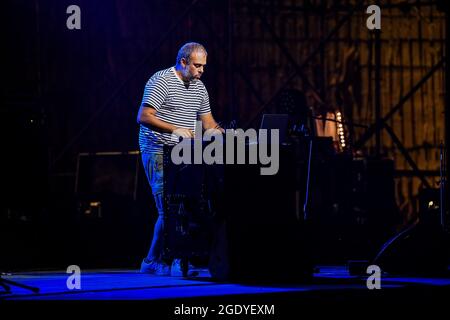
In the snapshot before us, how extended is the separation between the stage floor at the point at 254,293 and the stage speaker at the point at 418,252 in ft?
0.96

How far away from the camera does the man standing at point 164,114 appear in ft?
25.4

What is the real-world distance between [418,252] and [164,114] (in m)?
2.30

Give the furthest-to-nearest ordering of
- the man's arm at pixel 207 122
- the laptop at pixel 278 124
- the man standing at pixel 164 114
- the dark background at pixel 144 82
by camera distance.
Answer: the dark background at pixel 144 82
the man's arm at pixel 207 122
the man standing at pixel 164 114
the laptop at pixel 278 124

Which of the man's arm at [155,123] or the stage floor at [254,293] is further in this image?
the man's arm at [155,123]

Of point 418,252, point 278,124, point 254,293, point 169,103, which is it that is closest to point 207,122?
point 169,103

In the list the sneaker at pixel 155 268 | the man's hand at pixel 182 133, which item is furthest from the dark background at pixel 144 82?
the man's hand at pixel 182 133

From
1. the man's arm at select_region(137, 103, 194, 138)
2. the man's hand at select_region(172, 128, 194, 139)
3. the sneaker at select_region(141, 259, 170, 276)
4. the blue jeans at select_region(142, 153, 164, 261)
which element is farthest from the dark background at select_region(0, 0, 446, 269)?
the man's hand at select_region(172, 128, 194, 139)

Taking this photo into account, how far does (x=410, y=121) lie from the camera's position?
48.0ft

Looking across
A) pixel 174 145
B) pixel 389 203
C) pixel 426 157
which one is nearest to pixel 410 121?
pixel 426 157

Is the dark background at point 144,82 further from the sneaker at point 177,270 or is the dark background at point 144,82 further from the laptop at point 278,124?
the laptop at point 278,124

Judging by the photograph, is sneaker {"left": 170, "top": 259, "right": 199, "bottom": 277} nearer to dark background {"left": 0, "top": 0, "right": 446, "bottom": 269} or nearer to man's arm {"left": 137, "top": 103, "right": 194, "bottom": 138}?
man's arm {"left": 137, "top": 103, "right": 194, "bottom": 138}

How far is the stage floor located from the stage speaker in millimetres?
293

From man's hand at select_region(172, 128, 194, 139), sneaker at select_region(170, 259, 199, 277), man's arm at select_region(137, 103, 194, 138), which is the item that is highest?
man's arm at select_region(137, 103, 194, 138)

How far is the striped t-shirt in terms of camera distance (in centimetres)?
779
